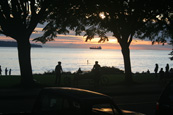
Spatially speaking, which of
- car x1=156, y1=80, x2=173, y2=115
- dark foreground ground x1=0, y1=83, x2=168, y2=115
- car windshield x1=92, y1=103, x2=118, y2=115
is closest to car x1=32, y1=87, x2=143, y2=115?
car windshield x1=92, y1=103, x2=118, y2=115

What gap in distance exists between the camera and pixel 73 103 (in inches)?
216

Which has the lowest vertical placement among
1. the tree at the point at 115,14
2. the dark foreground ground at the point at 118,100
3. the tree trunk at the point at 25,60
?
the dark foreground ground at the point at 118,100

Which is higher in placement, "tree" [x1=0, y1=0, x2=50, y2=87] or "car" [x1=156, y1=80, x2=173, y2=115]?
"tree" [x1=0, y1=0, x2=50, y2=87]

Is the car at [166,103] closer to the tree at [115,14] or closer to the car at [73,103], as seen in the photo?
the car at [73,103]

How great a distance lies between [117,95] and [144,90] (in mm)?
2513

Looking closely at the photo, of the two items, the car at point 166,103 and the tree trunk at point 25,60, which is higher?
the tree trunk at point 25,60

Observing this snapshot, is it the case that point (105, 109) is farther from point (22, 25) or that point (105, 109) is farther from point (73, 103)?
point (22, 25)

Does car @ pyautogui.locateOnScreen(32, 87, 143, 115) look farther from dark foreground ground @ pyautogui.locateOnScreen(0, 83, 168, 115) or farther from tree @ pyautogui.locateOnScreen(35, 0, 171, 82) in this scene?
tree @ pyautogui.locateOnScreen(35, 0, 171, 82)

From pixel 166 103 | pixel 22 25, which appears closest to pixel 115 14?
pixel 22 25

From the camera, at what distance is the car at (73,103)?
5.40m

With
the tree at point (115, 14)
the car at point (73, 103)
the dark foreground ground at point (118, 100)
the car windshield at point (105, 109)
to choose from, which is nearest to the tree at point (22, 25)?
the tree at point (115, 14)

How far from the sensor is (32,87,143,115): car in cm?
540

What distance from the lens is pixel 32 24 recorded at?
1955 centimetres

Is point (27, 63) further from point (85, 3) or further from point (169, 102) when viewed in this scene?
point (169, 102)
